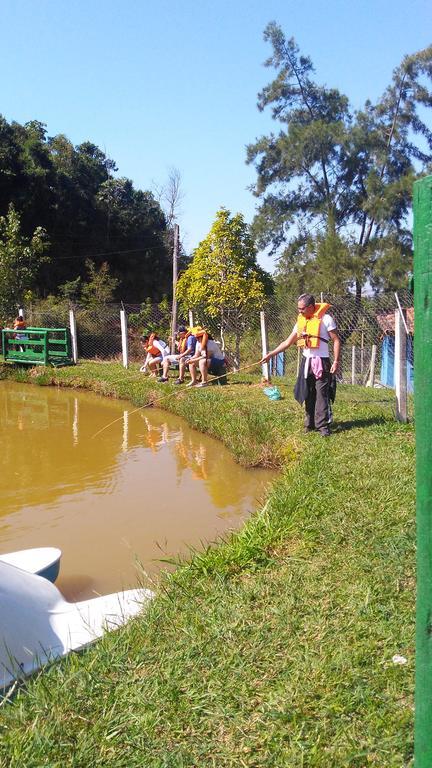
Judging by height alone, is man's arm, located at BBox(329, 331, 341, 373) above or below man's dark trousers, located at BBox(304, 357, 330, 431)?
above

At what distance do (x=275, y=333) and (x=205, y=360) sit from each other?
311cm

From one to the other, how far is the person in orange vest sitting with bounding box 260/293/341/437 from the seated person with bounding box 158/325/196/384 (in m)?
5.59

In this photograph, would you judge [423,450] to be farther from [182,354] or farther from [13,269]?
[13,269]

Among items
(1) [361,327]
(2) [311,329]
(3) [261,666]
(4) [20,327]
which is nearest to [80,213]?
(4) [20,327]

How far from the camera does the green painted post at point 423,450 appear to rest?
142 cm

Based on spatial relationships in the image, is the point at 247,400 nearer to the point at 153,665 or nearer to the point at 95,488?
the point at 95,488

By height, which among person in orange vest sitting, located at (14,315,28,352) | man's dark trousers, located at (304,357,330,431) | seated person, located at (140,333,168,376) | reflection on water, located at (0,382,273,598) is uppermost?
person in orange vest sitting, located at (14,315,28,352)

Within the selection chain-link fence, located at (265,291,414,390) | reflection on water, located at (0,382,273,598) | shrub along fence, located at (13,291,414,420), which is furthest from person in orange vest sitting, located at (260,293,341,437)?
chain-link fence, located at (265,291,414,390)

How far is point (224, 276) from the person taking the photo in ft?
56.5

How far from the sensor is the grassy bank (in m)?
Answer: 2.20

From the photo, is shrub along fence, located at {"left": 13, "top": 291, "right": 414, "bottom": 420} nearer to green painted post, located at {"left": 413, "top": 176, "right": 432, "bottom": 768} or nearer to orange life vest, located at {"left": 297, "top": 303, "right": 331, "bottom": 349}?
orange life vest, located at {"left": 297, "top": 303, "right": 331, "bottom": 349}

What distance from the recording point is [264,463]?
763cm

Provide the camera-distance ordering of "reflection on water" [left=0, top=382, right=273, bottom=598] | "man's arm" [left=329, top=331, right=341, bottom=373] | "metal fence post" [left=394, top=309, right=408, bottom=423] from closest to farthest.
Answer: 1. "reflection on water" [left=0, top=382, right=273, bottom=598]
2. "man's arm" [left=329, top=331, right=341, bottom=373]
3. "metal fence post" [left=394, top=309, right=408, bottom=423]

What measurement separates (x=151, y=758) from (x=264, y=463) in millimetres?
5525
